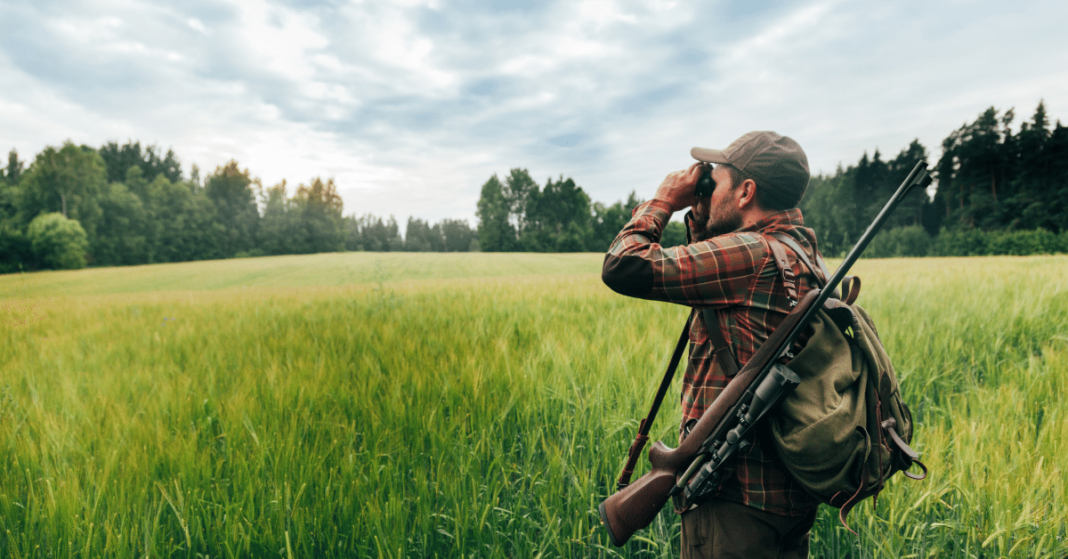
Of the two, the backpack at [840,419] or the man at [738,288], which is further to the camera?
the man at [738,288]

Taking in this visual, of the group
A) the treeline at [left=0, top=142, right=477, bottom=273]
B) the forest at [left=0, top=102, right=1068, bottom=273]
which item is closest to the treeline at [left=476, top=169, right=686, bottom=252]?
the forest at [left=0, top=102, right=1068, bottom=273]

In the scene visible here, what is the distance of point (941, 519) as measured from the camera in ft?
6.63

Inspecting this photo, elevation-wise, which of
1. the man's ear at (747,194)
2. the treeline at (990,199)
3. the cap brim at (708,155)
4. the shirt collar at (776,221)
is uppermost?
the treeline at (990,199)

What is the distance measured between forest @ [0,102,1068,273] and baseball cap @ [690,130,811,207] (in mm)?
24430

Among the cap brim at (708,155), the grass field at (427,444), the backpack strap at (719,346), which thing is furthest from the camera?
the grass field at (427,444)

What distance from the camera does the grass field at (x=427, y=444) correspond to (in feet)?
5.99

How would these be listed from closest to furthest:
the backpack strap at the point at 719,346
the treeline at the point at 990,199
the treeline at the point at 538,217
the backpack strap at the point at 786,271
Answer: the backpack strap at the point at 786,271 → the backpack strap at the point at 719,346 → the treeline at the point at 990,199 → the treeline at the point at 538,217

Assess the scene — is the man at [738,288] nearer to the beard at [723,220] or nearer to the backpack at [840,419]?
the beard at [723,220]

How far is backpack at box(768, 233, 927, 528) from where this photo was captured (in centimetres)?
113

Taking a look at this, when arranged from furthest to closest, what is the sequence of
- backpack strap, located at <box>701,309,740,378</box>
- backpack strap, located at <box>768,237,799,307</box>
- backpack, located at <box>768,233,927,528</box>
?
backpack strap, located at <box>701,309,740,378</box> < backpack strap, located at <box>768,237,799,307</box> < backpack, located at <box>768,233,927,528</box>

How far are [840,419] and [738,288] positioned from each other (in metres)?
0.45

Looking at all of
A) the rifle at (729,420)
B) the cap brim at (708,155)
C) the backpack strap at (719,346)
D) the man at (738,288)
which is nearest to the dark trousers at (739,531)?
the man at (738,288)

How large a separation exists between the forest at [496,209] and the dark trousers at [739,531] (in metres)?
24.7

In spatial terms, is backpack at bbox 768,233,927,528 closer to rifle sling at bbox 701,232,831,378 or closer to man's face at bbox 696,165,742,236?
rifle sling at bbox 701,232,831,378
